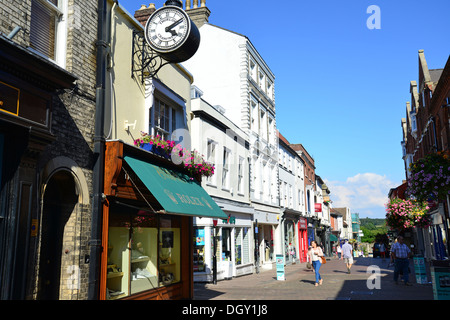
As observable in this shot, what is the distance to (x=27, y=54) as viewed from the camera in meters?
6.03

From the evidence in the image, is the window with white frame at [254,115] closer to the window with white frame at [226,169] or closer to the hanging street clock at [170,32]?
the window with white frame at [226,169]

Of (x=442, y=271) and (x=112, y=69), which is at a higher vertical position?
(x=112, y=69)

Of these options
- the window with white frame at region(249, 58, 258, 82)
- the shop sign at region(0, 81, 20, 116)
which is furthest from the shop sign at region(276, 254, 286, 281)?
the shop sign at region(0, 81, 20, 116)

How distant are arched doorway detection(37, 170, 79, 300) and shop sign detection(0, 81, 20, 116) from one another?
1834 mm

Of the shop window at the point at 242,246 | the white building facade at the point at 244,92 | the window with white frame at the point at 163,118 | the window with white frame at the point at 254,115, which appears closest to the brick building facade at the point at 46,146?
the window with white frame at the point at 163,118

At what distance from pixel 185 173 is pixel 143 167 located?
281cm

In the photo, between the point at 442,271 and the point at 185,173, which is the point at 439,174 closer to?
the point at 442,271

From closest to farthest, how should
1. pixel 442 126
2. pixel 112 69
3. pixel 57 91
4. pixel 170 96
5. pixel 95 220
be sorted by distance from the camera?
pixel 57 91 < pixel 95 220 < pixel 112 69 < pixel 170 96 < pixel 442 126

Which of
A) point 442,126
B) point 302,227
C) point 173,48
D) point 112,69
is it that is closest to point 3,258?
point 112,69

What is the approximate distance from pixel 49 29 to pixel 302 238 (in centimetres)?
3488

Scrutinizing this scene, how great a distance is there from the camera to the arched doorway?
7406mm

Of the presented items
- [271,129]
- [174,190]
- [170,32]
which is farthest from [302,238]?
[170,32]

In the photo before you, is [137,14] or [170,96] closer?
[170,96]

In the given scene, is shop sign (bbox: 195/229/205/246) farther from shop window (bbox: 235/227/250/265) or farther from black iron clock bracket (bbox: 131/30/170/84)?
black iron clock bracket (bbox: 131/30/170/84)
